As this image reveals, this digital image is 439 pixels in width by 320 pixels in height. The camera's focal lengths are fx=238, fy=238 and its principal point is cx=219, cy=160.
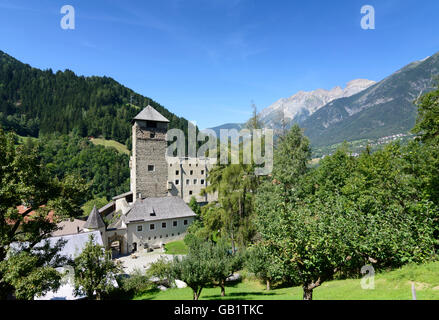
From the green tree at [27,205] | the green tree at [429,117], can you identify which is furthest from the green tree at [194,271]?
the green tree at [429,117]

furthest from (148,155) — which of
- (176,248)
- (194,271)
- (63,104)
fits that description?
(63,104)

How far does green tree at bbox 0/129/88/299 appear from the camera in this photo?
11.4m

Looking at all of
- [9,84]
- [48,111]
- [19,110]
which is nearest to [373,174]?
[48,111]

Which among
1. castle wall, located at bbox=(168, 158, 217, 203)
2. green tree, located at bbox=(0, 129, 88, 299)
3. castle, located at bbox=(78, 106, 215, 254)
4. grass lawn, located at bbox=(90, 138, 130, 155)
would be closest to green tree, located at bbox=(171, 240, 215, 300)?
green tree, located at bbox=(0, 129, 88, 299)

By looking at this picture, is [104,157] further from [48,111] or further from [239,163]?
[239,163]

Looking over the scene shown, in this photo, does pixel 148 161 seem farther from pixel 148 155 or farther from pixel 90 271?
pixel 90 271

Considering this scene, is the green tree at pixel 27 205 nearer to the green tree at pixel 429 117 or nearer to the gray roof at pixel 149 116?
the green tree at pixel 429 117

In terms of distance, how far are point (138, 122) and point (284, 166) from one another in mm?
29168

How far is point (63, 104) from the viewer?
141 meters

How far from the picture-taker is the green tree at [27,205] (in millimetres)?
11398

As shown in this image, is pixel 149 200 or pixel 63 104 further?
pixel 63 104

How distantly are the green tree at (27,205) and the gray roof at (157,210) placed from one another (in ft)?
76.2

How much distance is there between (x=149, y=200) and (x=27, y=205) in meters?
28.2

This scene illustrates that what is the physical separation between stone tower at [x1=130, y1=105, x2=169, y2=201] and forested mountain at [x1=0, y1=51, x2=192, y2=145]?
243ft
